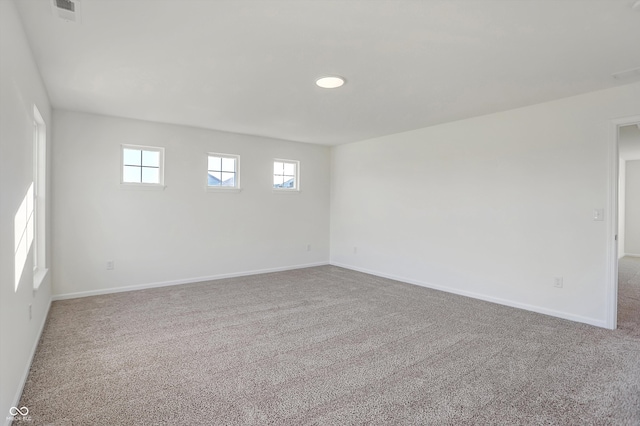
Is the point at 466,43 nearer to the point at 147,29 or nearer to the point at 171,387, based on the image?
the point at 147,29

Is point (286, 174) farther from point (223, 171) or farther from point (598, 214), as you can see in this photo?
point (598, 214)

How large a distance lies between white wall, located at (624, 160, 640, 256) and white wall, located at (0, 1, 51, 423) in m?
11.3

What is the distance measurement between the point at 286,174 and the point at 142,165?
2.49 meters

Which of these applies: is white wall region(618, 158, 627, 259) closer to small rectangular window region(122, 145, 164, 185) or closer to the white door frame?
the white door frame

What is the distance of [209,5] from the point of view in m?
2.02

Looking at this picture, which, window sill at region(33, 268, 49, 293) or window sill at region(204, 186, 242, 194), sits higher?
window sill at region(204, 186, 242, 194)

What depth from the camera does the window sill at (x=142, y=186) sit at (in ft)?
15.4

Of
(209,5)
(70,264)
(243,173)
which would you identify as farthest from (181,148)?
(209,5)

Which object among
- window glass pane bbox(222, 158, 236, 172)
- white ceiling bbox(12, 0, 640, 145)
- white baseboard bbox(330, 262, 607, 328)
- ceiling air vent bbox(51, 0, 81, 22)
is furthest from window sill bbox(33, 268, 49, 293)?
white baseboard bbox(330, 262, 607, 328)

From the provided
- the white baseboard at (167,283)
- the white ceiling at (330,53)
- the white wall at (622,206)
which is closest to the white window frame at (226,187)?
the white ceiling at (330,53)

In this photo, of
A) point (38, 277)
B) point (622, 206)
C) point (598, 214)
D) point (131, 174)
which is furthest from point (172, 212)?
point (622, 206)

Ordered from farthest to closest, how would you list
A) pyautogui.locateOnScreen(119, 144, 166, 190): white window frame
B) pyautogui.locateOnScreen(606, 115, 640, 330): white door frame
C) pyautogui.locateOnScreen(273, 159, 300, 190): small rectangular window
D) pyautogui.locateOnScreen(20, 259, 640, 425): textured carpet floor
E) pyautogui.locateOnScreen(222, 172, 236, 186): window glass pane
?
pyautogui.locateOnScreen(273, 159, 300, 190): small rectangular window → pyautogui.locateOnScreen(222, 172, 236, 186): window glass pane → pyautogui.locateOnScreen(119, 144, 166, 190): white window frame → pyautogui.locateOnScreen(606, 115, 640, 330): white door frame → pyautogui.locateOnScreen(20, 259, 640, 425): textured carpet floor

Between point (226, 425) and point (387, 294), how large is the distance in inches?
124

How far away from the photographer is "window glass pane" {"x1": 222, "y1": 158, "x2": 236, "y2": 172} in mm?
5656
